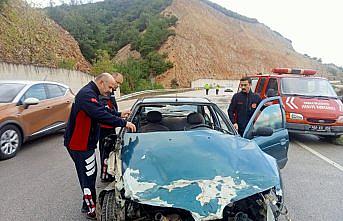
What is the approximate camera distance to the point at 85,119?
3221 millimetres

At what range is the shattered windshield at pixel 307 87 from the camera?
828 centimetres

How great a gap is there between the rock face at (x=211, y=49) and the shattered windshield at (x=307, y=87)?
41.8 m

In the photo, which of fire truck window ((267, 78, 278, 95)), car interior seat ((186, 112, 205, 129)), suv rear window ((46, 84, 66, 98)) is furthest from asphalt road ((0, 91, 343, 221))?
fire truck window ((267, 78, 278, 95))

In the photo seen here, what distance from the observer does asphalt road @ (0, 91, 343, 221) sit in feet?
11.8

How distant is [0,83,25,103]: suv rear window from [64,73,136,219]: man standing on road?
147 inches

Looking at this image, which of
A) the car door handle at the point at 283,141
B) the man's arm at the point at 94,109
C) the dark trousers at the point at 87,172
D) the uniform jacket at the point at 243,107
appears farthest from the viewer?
the uniform jacket at the point at 243,107

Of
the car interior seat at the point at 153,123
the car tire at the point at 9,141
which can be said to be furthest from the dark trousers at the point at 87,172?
the car tire at the point at 9,141

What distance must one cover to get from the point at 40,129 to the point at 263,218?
19.2 ft

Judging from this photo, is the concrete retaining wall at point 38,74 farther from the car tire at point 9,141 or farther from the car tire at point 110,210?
the car tire at point 110,210

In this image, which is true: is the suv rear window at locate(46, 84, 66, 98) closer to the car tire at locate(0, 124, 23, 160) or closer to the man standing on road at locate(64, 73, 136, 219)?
the car tire at locate(0, 124, 23, 160)

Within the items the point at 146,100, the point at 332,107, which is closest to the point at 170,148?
the point at 146,100

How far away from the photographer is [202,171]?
2516mm

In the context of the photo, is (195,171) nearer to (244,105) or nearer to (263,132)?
(263,132)

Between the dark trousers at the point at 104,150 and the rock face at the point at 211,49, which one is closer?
the dark trousers at the point at 104,150
